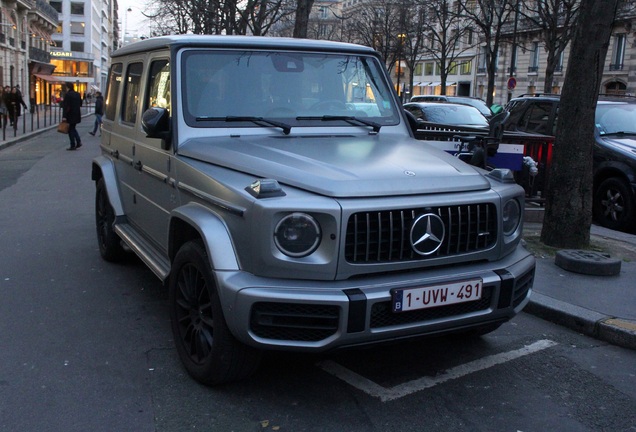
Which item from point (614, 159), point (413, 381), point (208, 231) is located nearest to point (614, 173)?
point (614, 159)

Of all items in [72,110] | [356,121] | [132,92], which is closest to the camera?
[356,121]

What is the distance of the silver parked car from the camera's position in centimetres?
331

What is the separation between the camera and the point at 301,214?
329cm

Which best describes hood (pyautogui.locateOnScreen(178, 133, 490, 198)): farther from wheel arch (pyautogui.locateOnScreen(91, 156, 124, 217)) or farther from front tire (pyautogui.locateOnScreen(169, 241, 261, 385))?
wheel arch (pyautogui.locateOnScreen(91, 156, 124, 217))

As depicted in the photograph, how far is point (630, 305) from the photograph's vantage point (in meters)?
5.43

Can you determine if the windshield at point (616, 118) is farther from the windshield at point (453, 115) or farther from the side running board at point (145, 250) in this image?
the side running board at point (145, 250)

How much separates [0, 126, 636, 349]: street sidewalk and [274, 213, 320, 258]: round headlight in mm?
2768

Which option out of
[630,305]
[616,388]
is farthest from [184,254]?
[630,305]

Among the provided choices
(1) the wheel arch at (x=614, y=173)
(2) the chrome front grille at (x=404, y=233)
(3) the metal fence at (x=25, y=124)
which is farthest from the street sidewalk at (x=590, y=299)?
(3) the metal fence at (x=25, y=124)

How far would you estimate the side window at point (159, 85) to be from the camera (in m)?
4.71

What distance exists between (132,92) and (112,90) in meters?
1.02

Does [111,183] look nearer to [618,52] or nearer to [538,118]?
[538,118]

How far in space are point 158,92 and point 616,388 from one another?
148 inches

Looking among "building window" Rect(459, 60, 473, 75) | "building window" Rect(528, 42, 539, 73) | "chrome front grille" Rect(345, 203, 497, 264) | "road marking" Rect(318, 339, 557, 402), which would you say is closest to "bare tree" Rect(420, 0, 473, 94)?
"building window" Rect(459, 60, 473, 75)
